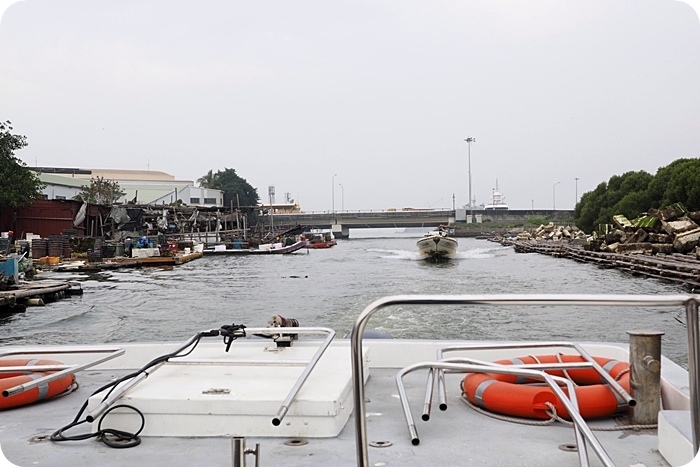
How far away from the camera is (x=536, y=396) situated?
3.17m

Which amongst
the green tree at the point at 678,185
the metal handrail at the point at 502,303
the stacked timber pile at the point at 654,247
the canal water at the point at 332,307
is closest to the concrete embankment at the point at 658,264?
the stacked timber pile at the point at 654,247

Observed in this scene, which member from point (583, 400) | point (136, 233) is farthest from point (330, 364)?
point (136, 233)

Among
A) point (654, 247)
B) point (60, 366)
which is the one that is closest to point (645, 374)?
point (60, 366)

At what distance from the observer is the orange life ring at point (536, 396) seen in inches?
124

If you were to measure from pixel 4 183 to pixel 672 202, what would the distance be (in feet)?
126

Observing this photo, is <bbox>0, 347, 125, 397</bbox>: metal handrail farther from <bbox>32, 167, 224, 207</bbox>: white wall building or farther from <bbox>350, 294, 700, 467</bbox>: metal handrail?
<bbox>32, 167, 224, 207</bbox>: white wall building

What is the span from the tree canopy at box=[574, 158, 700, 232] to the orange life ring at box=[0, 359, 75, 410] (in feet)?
122

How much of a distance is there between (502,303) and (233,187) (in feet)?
356

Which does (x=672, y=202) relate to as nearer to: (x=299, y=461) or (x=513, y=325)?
(x=513, y=325)

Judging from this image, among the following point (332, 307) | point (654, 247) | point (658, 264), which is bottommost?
point (332, 307)

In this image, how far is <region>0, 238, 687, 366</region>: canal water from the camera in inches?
572

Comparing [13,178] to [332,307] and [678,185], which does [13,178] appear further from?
[678,185]

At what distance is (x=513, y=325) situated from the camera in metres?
15.2

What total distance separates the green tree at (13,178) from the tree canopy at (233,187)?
67.4 metres
